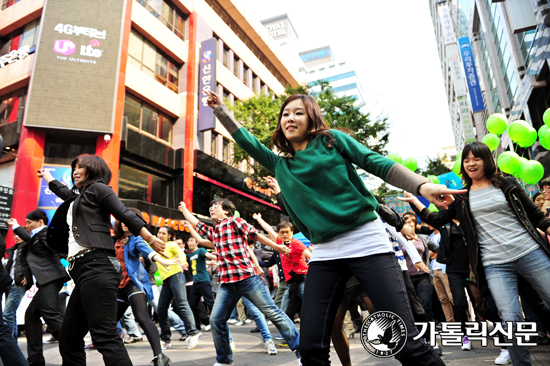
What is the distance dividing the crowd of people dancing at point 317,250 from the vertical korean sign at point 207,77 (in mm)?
16926

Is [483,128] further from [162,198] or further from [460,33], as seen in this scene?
[162,198]

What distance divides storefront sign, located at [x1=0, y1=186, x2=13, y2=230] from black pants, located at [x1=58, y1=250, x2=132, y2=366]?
50.7 feet

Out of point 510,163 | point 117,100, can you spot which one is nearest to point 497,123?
point 510,163

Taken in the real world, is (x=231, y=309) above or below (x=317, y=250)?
below

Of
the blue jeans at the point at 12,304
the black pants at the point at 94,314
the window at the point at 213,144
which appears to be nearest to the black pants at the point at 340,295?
the black pants at the point at 94,314

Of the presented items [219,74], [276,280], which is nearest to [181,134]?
[219,74]

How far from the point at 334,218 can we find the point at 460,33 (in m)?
34.2

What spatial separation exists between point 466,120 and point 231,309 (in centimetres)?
2895

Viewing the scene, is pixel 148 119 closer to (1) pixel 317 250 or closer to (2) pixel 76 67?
(2) pixel 76 67

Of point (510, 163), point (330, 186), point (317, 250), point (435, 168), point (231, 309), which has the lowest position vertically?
point (231, 309)

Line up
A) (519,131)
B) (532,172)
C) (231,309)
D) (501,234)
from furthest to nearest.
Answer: (519,131) < (532,172) < (231,309) < (501,234)

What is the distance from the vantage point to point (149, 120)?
20.5 metres

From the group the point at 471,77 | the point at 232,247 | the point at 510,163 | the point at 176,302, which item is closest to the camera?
the point at 232,247

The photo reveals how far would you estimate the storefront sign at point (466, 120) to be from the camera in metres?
28.2
